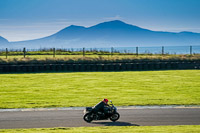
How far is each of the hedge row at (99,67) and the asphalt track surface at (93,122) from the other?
21.8 meters

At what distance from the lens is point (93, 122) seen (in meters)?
12.6

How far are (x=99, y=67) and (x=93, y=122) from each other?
24.6 meters

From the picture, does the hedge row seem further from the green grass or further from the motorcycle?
the green grass

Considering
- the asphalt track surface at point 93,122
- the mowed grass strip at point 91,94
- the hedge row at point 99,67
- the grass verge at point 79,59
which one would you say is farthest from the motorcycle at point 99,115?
the grass verge at point 79,59

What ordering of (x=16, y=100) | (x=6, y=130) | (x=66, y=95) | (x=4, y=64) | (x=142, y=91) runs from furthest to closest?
(x=4, y=64) → (x=142, y=91) → (x=66, y=95) → (x=16, y=100) → (x=6, y=130)

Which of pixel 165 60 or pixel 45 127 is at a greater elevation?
pixel 165 60

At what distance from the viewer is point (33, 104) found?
16172mm

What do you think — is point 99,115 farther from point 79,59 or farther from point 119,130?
point 79,59

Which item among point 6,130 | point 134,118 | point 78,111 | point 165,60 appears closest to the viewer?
point 6,130


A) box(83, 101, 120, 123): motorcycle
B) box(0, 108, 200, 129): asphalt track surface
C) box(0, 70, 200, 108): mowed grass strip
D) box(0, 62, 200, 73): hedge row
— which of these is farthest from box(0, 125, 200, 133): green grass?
box(0, 62, 200, 73): hedge row

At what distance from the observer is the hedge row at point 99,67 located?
35.6 meters

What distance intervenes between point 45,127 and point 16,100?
6382 mm

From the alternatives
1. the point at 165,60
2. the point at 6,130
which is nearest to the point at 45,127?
the point at 6,130

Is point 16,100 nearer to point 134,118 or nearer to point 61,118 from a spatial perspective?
point 61,118
